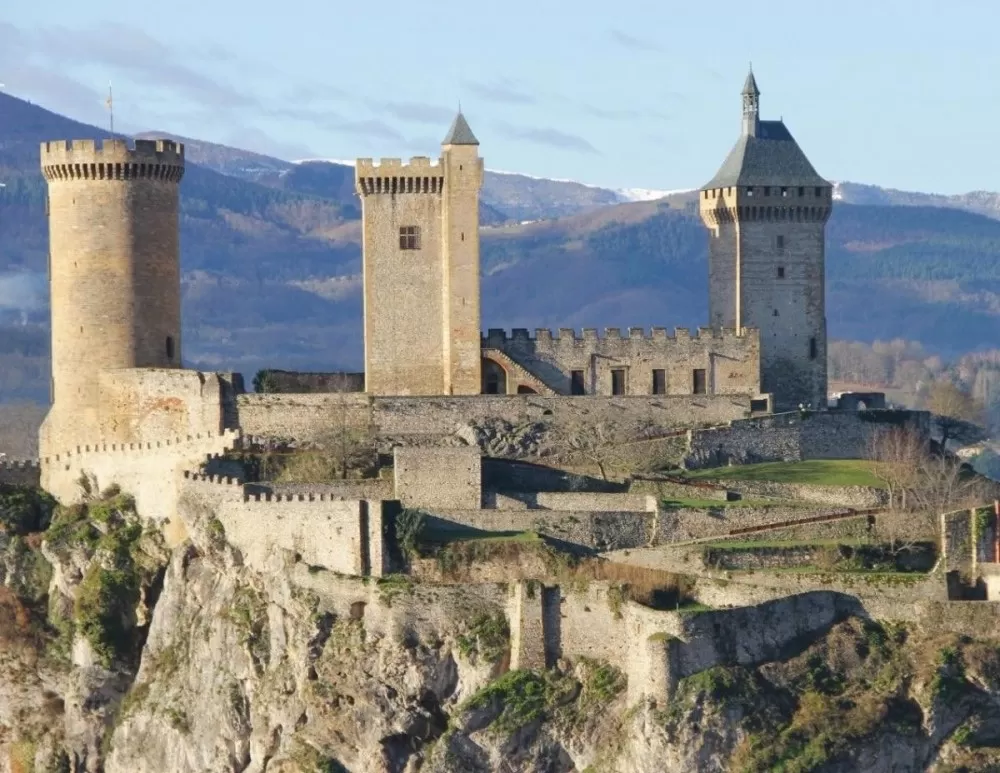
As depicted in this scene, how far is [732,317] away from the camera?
282 feet

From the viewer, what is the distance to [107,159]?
8400cm

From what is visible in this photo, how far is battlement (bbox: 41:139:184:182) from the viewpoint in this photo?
83875 mm

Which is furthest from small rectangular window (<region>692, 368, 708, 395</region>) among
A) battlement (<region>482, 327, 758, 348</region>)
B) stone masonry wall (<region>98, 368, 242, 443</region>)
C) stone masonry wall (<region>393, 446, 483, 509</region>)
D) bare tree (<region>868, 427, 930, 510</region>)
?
stone masonry wall (<region>98, 368, 242, 443</region>)

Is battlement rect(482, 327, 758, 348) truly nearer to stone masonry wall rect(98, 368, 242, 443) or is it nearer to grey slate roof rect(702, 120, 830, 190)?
grey slate roof rect(702, 120, 830, 190)

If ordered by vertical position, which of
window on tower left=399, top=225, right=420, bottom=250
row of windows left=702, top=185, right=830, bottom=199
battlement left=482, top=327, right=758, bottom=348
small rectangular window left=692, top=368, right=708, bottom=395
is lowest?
small rectangular window left=692, top=368, right=708, bottom=395

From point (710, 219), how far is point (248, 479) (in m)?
17.2

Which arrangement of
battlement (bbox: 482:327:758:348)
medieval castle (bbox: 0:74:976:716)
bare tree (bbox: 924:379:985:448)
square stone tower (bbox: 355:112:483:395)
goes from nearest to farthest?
medieval castle (bbox: 0:74:976:716)
square stone tower (bbox: 355:112:483:395)
battlement (bbox: 482:327:758:348)
bare tree (bbox: 924:379:985:448)

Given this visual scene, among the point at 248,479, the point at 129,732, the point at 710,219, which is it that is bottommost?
the point at 129,732

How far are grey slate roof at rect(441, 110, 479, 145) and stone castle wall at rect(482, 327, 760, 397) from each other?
531 cm

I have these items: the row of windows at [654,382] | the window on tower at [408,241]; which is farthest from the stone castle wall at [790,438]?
the window on tower at [408,241]

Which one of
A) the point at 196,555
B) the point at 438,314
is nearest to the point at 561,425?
the point at 438,314

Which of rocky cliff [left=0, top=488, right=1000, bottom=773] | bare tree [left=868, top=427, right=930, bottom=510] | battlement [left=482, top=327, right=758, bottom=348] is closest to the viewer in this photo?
rocky cliff [left=0, top=488, right=1000, bottom=773]

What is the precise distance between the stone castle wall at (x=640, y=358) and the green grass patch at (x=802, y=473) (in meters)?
3.95

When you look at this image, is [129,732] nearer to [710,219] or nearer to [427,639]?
[427,639]
